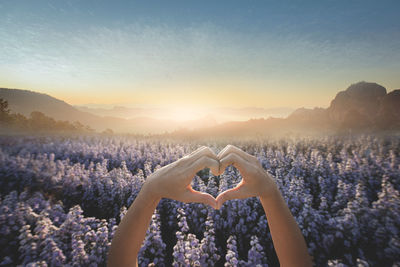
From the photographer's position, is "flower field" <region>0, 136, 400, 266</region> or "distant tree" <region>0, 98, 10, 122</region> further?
"distant tree" <region>0, 98, 10, 122</region>

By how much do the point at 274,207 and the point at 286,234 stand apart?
0.27 m

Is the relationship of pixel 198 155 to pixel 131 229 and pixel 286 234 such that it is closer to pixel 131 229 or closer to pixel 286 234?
pixel 131 229

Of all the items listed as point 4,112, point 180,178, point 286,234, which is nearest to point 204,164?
point 180,178

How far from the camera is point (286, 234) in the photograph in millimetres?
1576

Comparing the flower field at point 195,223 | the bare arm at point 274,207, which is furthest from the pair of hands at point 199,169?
the flower field at point 195,223

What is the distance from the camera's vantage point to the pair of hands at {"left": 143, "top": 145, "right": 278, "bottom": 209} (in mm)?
1368

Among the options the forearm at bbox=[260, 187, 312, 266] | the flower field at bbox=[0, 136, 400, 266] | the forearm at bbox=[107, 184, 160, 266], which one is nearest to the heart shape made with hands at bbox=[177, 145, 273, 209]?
the forearm at bbox=[260, 187, 312, 266]

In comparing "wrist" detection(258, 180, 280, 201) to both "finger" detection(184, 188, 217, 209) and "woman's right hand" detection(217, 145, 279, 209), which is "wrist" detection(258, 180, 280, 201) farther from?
"finger" detection(184, 188, 217, 209)

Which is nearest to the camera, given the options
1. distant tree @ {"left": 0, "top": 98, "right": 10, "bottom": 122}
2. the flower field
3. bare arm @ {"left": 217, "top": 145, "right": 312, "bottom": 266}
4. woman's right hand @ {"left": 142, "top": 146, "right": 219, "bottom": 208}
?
woman's right hand @ {"left": 142, "top": 146, "right": 219, "bottom": 208}

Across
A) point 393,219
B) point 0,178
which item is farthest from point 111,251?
point 0,178

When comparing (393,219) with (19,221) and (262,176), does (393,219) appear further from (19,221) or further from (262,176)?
(19,221)

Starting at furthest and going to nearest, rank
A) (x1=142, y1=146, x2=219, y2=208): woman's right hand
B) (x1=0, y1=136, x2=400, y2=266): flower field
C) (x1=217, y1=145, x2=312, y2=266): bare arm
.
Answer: (x1=0, y1=136, x2=400, y2=266): flower field, (x1=217, y1=145, x2=312, y2=266): bare arm, (x1=142, y1=146, x2=219, y2=208): woman's right hand

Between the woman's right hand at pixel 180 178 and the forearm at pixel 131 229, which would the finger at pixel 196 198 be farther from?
the forearm at pixel 131 229

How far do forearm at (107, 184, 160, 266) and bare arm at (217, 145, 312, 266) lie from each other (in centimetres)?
59
